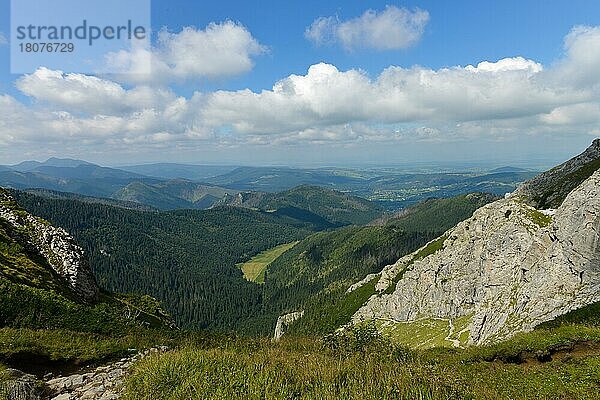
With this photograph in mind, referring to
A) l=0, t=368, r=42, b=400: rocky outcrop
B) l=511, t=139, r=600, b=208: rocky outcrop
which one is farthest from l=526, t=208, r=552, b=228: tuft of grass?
l=0, t=368, r=42, b=400: rocky outcrop

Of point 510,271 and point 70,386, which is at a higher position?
point 70,386

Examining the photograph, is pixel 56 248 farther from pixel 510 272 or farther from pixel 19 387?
pixel 510 272

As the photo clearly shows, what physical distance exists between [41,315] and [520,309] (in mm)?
60919

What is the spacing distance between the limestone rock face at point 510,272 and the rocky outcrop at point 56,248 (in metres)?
51.8

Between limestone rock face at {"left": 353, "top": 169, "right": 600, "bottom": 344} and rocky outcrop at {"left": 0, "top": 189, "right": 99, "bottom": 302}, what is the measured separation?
170 ft

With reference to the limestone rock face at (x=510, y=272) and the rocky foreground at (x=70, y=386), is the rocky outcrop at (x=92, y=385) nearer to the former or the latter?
the rocky foreground at (x=70, y=386)

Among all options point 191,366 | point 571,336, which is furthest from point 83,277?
point 571,336

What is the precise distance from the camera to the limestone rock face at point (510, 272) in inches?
1957

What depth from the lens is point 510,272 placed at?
74.4m

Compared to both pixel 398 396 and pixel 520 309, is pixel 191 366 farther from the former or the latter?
pixel 520 309

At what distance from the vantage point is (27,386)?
40.2 ft

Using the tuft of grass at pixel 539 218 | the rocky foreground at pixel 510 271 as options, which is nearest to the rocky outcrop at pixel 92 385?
the rocky foreground at pixel 510 271

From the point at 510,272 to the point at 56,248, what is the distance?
8194cm

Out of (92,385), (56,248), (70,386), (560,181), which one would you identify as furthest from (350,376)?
(560,181)
